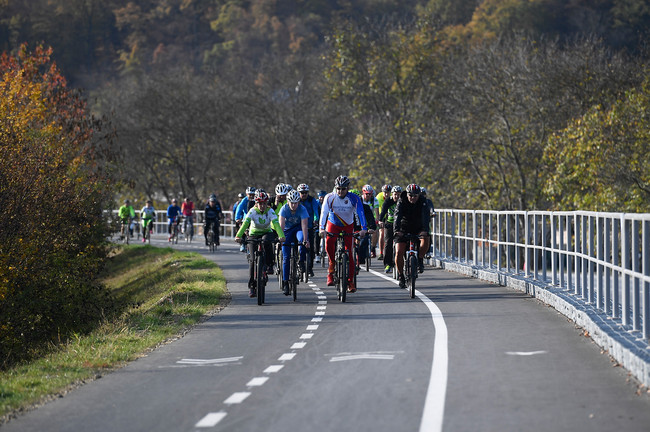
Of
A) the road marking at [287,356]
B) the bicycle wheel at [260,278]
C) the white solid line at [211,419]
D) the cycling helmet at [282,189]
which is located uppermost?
the cycling helmet at [282,189]

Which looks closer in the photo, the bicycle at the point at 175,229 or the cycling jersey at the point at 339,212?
the cycling jersey at the point at 339,212

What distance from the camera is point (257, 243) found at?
68.7ft

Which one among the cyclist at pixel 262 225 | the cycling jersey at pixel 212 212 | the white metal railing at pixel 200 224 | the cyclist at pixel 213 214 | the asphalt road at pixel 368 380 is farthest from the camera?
the white metal railing at pixel 200 224

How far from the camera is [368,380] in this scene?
11.1 m

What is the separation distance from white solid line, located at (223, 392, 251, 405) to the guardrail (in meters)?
3.34

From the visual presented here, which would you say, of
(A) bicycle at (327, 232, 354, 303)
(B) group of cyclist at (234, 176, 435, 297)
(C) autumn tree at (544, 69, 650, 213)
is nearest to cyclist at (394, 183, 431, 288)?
(B) group of cyclist at (234, 176, 435, 297)

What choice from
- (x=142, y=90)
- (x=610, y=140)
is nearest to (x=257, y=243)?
(x=610, y=140)

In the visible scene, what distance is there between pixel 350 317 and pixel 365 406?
799 centimetres

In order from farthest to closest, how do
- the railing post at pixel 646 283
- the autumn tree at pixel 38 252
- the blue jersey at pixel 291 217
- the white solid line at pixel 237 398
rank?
1. the autumn tree at pixel 38 252
2. the blue jersey at pixel 291 217
3. the railing post at pixel 646 283
4. the white solid line at pixel 237 398

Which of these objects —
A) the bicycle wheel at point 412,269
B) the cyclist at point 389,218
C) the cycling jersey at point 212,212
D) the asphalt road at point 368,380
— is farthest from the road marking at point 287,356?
the cycling jersey at point 212,212

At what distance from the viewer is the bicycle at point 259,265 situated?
797 inches

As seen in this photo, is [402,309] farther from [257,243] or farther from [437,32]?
[437,32]

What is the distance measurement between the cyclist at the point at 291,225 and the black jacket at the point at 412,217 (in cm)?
157

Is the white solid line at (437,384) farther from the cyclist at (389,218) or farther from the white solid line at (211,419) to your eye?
the cyclist at (389,218)
